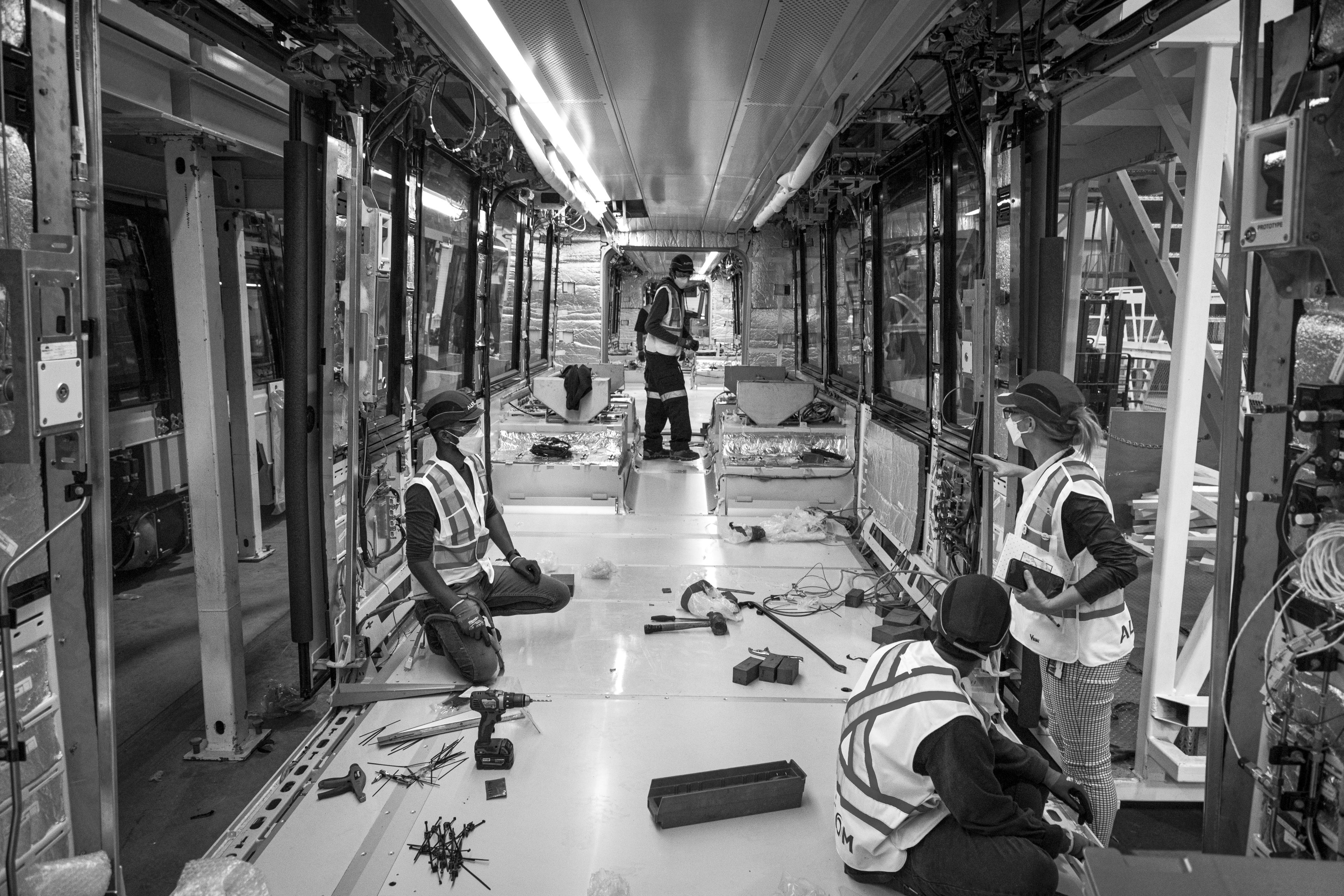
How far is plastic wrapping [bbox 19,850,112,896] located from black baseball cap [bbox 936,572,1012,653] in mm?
2252

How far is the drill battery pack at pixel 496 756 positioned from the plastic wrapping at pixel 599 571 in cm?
242

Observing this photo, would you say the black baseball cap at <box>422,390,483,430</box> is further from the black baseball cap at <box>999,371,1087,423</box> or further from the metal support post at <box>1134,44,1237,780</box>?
the metal support post at <box>1134,44,1237,780</box>

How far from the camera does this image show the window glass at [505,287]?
796 centimetres

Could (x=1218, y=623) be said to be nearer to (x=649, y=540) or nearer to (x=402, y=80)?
(x=402, y=80)

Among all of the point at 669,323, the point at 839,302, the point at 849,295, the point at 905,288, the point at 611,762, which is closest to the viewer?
the point at 611,762

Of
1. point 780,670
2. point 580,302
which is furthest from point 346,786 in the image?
point 580,302

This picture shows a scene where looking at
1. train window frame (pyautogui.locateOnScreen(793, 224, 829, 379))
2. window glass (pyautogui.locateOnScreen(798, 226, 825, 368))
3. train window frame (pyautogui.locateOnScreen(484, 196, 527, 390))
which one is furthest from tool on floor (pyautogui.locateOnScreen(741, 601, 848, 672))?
window glass (pyautogui.locateOnScreen(798, 226, 825, 368))

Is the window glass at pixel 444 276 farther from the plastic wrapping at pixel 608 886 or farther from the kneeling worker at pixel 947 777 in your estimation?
the kneeling worker at pixel 947 777

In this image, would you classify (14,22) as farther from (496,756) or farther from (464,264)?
(464,264)

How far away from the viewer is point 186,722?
4242mm

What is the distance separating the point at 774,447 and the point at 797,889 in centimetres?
563

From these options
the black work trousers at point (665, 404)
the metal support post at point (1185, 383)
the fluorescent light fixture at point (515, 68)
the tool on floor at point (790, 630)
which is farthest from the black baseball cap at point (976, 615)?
the black work trousers at point (665, 404)

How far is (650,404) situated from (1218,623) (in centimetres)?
820

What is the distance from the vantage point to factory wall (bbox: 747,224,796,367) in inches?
439
